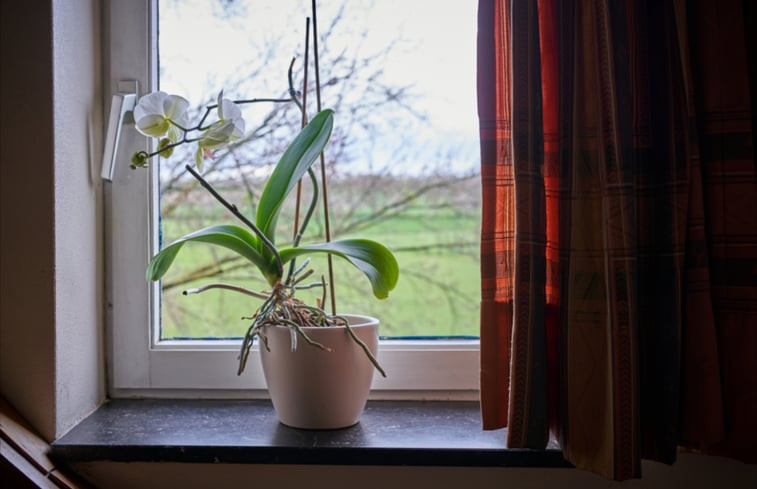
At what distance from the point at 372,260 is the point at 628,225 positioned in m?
0.38

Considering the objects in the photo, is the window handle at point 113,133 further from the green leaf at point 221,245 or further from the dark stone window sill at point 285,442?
the dark stone window sill at point 285,442

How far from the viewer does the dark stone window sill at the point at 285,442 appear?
953 mm

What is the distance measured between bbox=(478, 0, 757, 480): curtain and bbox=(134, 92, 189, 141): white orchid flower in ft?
1.52

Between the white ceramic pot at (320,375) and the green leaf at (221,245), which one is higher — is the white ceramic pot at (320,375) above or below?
below

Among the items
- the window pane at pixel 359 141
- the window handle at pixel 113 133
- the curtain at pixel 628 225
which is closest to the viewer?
the curtain at pixel 628 225

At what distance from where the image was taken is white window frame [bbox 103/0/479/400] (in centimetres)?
116

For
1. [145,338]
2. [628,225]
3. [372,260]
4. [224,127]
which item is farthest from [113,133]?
[628,225]

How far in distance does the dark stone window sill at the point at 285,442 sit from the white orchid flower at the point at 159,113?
1.57ft

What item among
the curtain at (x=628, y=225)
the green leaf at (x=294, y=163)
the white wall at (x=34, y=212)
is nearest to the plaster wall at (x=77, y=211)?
Answer: the white wall at (x=34, y=212)

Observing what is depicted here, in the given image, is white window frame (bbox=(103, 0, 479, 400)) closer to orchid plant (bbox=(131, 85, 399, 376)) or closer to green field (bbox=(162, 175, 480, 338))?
green field (bbox=(162, 175, 480, 338))

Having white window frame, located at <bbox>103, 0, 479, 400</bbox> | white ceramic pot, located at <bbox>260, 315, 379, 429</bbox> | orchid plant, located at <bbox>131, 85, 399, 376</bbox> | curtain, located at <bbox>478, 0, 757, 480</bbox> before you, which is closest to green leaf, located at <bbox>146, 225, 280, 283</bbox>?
orchid plant, located at <bbox>131, 85, 399, 376</bbox>

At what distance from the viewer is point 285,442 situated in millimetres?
970

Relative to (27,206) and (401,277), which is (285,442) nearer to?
(401,277)

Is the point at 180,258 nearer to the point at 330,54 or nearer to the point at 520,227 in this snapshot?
the point at 330,54
